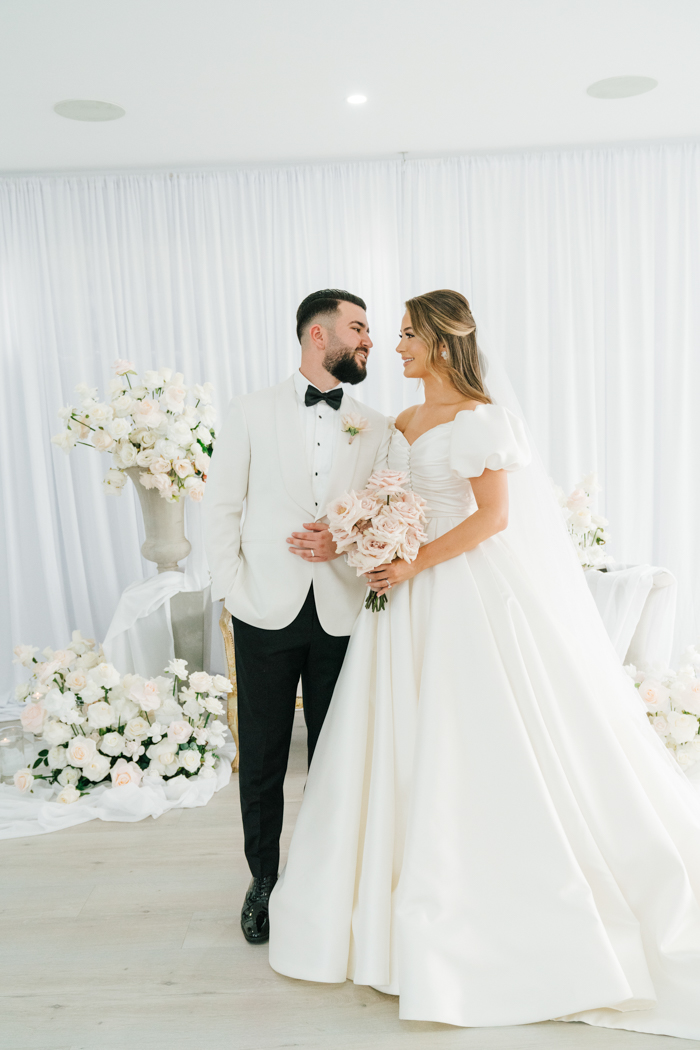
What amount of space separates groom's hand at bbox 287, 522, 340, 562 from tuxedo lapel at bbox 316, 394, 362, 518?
6 centimetres

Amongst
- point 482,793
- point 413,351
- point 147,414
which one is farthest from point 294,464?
point 147,414

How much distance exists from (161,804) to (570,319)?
334 centimetres

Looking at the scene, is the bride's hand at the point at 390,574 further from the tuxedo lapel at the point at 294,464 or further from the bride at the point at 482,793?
the tuxedo lapel at the point at 294,464

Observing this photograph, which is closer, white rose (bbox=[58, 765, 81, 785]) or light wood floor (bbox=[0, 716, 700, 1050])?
light wood floor (bbox=[0, 716, 700, 1050])

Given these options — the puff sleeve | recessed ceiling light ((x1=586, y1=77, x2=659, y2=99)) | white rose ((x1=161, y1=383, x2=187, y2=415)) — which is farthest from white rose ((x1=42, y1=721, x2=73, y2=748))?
recessed ceiling light ((x1=586, y1=77, x2=659, y2=99))

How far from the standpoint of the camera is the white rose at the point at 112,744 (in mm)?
3135

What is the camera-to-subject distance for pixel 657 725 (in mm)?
3115

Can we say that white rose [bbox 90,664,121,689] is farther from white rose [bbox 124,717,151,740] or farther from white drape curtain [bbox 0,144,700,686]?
white drape curtain [bbox 0,144,700,686]

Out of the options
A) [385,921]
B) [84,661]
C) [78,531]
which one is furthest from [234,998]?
[78,531]

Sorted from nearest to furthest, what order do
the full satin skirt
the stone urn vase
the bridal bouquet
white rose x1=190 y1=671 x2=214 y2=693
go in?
the full satin skirt
the bridal bouquet
white rose x1=190 y1=671 x2=214 y2=693
the stone urn vase

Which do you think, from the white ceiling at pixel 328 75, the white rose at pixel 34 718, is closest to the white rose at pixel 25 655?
the white rose at pixel 34 718

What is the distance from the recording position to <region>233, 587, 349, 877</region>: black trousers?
6.96 ft

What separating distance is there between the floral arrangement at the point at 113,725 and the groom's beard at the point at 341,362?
161 cm

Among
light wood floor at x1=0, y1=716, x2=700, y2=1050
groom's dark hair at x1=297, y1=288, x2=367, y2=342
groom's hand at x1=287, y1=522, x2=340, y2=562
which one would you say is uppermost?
groom's dark hair at x1=297, y1=288, x2=367, y2=342
